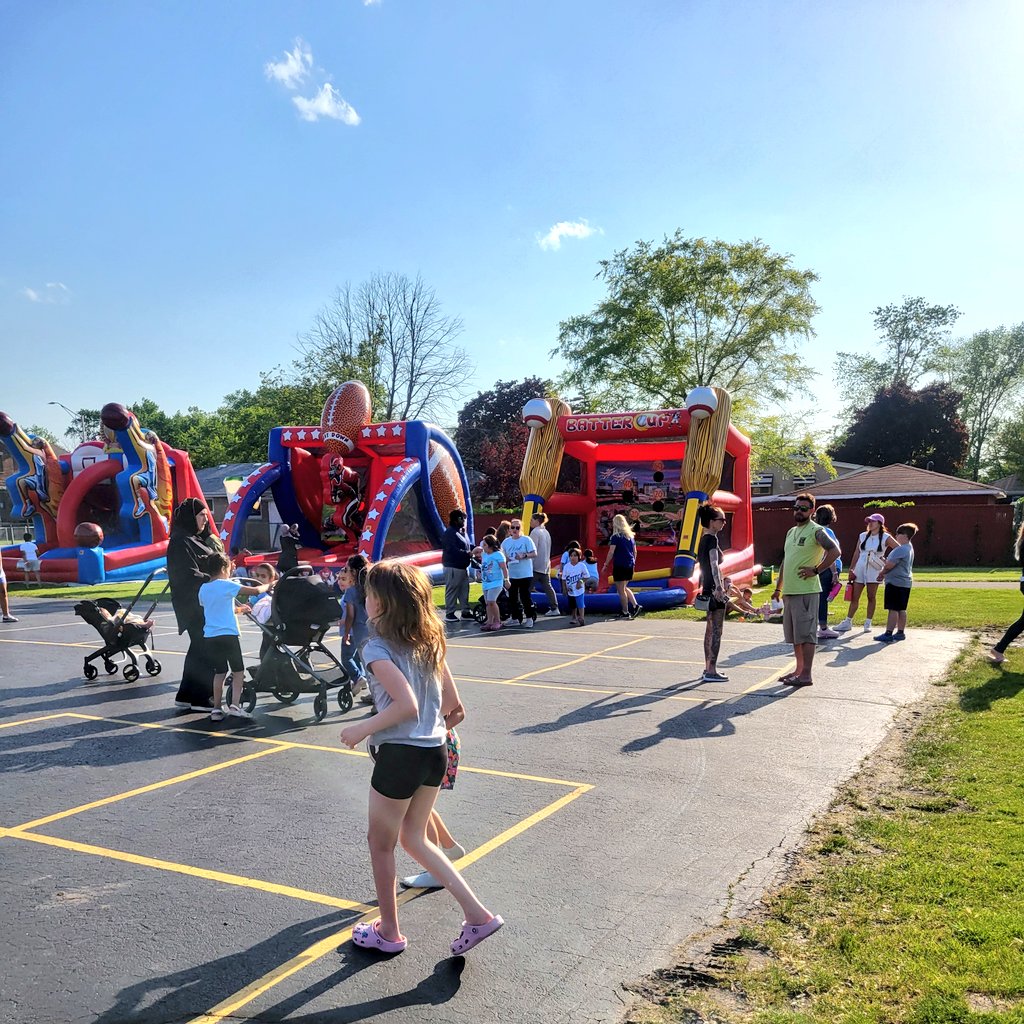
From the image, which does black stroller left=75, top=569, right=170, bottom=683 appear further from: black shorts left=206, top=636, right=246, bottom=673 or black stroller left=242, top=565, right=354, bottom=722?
black shorts left=206, top=636, right=246, bottom=673

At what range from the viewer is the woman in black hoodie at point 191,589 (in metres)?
7.80

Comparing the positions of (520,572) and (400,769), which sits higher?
(520,572)

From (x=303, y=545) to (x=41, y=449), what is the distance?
33.7ft

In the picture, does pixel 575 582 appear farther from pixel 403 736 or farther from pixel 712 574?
pixel 403 736

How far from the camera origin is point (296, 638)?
7.81m

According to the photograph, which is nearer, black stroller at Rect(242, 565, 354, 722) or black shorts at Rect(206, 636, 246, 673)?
black shorts at Rect(206, 636, 246, 673)

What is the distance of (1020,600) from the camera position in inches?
610

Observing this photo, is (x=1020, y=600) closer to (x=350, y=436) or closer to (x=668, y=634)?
(x=668, y=634)

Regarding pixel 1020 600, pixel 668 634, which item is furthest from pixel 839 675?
pixel 1020 600

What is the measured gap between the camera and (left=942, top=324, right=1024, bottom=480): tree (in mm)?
60344

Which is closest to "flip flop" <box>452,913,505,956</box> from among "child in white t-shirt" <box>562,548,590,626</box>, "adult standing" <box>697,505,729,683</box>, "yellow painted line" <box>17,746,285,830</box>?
"yellow painted line" <box>17,746,285,830</box>

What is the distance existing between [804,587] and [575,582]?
19.3 feet

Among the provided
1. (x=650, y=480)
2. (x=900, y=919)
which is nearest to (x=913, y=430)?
(x=650, y=480)

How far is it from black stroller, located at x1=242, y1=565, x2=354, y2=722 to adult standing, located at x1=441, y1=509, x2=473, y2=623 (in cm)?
587
